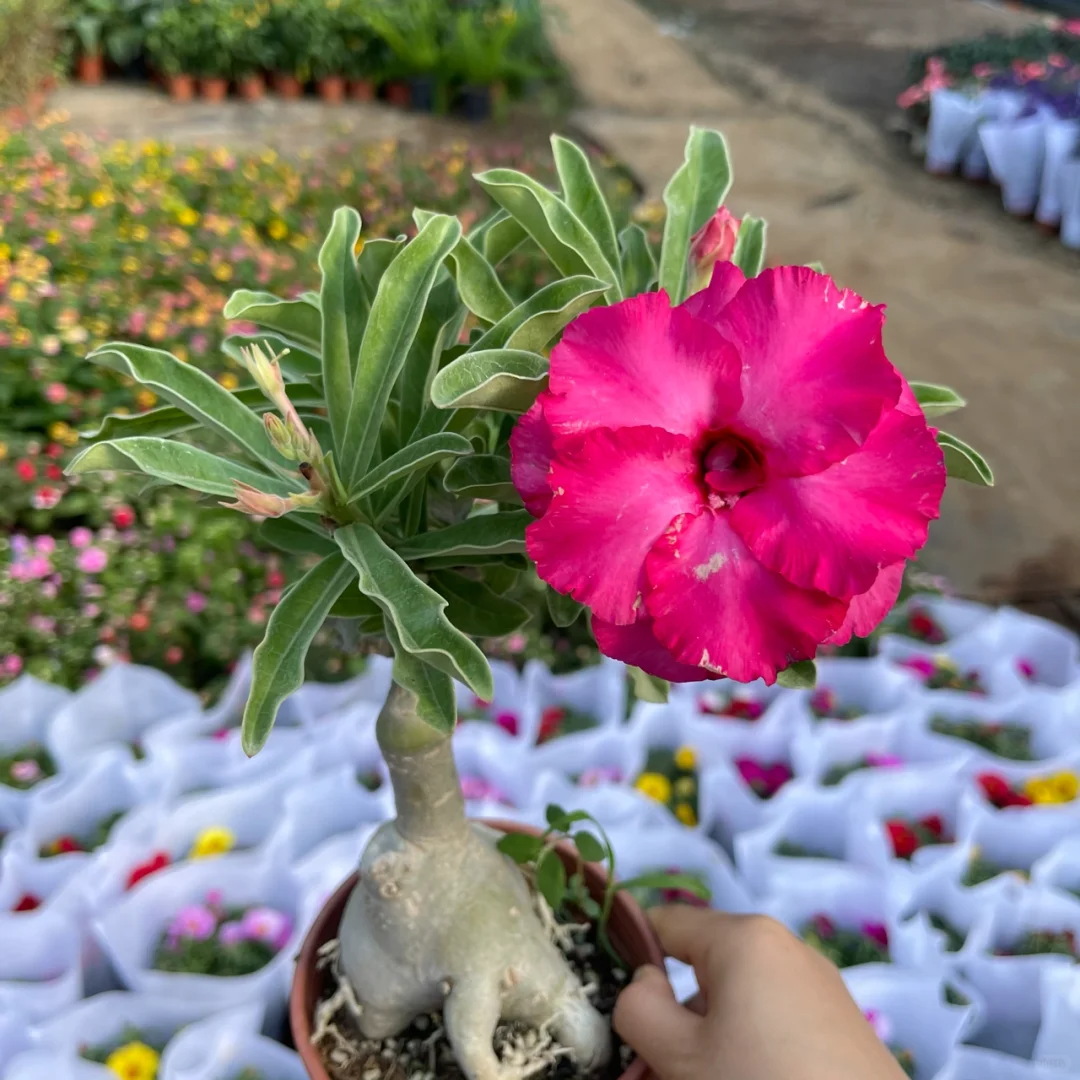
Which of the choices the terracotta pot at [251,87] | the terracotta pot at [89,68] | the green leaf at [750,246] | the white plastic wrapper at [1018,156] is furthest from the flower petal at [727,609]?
the terracotta pot at [89,68]

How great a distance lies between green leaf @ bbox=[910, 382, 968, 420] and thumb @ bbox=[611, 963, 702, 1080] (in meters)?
0.54

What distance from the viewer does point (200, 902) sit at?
153cm

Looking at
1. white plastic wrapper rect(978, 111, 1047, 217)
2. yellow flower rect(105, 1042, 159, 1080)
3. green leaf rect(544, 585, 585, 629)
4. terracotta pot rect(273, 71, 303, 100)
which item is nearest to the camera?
green leaf rect(544, 585, 585, 629)

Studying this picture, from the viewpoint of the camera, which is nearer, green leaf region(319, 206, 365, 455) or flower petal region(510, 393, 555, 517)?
flower petal region(510, 393, 555, 517)

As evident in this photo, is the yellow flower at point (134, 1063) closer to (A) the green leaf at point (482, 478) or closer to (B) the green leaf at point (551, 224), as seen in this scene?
(A) the green leaf at point (482, 478)

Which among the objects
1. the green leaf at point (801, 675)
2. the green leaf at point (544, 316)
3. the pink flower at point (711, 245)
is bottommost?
the green leaf at point (801, 675)

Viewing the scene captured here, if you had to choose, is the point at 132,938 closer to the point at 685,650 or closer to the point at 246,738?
the point at 246,738

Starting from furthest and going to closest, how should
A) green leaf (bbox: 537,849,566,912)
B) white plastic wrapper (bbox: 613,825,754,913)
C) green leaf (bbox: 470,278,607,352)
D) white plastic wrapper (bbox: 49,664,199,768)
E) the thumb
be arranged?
white plastic wrapper (bbox: 49,664,199,768), white plastic wrapper (bbox: 613,825,754,913), green leaf (bbox: 537,849,566,912), the thumb, green leaf (bbox: 470,278,607,352)

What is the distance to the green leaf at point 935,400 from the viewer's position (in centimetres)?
73

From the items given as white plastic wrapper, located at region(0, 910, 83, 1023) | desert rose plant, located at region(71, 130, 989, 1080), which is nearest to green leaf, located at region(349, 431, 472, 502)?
desert rose plant, located at region(71, 130, 989, 1080)

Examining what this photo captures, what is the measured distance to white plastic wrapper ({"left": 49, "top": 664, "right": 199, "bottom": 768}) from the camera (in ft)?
5.88

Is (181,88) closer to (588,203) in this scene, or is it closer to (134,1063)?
(134,1063)

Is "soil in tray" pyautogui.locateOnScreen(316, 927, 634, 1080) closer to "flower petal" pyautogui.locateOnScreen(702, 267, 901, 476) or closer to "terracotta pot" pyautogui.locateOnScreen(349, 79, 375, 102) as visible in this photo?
"flower petal" pyautogui.locateOnScreen(702, 267, 901, 476)

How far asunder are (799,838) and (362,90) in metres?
6.17
